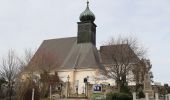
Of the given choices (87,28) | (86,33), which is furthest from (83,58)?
(87,28)

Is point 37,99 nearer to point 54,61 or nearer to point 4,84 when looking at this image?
point 4,84

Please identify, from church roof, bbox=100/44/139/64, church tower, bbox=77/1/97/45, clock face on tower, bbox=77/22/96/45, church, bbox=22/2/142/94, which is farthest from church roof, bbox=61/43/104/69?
church roof, bbox=100/44/139/64

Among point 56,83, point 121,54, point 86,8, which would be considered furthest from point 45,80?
point 86,8

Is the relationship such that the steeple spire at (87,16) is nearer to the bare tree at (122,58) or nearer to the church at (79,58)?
the church at (79,58)

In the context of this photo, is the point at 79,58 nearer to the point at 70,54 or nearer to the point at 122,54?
the point at 70,54

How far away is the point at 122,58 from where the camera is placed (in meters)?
46.8

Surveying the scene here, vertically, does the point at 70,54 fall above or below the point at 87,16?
below

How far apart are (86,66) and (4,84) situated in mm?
15333

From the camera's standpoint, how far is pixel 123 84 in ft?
149

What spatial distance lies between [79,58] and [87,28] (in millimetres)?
7153

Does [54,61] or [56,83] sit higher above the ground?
[54,61]

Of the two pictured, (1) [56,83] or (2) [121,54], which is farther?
(1) [56,83]

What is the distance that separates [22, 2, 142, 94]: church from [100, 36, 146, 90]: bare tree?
10.7ft

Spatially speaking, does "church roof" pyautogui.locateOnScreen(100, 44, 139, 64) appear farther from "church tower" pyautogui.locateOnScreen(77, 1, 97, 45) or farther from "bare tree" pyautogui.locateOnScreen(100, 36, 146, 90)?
"church tower" pyautogui.locateOnScreen(77, 1, 97, 45)
